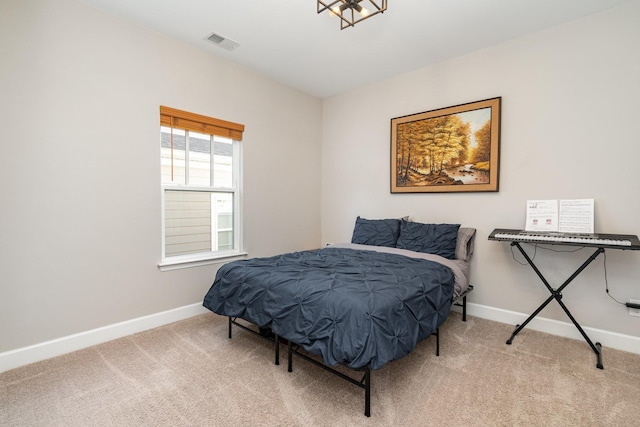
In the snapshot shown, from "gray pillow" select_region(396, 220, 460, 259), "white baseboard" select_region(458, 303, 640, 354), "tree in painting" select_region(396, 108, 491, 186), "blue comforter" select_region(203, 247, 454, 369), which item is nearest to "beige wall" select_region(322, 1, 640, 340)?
"white baseboard" select_region(458, 303, 640, 354)

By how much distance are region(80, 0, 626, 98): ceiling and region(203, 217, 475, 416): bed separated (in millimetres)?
1867

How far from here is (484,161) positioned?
9.93 feet

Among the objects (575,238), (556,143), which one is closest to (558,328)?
(575,238)

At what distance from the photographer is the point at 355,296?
1725 millimetres

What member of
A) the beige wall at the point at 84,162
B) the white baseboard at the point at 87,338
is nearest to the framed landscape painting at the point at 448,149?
the beige wall at the point at 84,162

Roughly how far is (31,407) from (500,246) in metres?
3.81

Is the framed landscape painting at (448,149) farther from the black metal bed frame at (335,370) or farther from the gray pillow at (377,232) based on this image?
the black metal bed frame at (335,370)

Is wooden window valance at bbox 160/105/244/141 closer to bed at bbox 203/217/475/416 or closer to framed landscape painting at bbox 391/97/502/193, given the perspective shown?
bed at bbox 203/217/475/416

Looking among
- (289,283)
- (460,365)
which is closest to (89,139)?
(289,283)

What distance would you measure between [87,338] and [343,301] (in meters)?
2.22

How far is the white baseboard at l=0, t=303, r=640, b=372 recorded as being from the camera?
2.15 m

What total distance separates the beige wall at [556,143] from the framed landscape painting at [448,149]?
3.8 inches

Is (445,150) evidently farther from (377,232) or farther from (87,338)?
(87,338)

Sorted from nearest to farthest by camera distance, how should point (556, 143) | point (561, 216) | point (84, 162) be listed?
point (84, 162), point (561, 216), point (556, 143)
